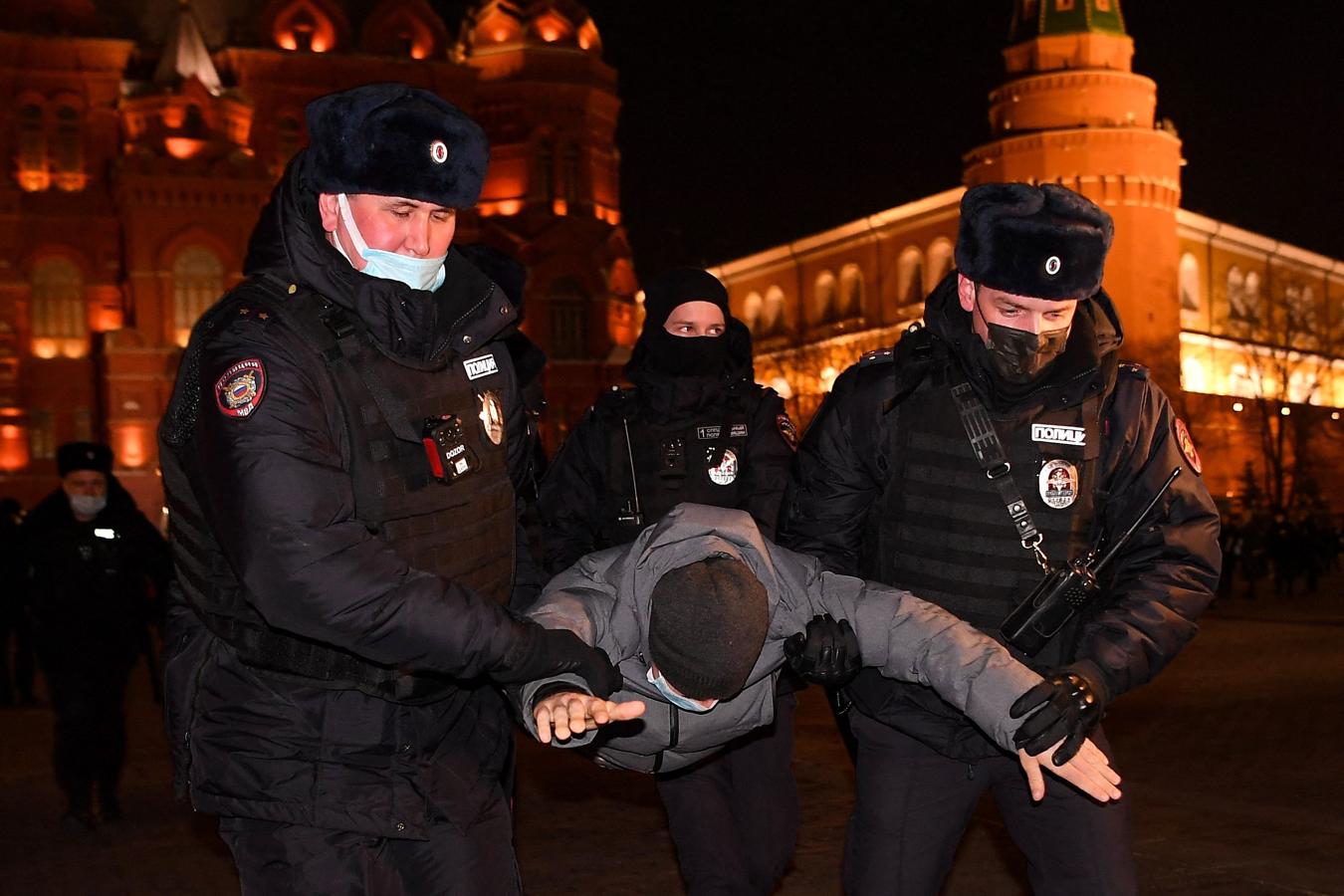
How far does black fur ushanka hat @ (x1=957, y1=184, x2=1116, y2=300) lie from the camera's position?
13.2ft

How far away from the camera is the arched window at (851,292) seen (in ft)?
268

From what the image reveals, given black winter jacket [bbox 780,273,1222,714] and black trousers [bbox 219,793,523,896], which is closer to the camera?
black trousers [bbox 219,793,523,896]

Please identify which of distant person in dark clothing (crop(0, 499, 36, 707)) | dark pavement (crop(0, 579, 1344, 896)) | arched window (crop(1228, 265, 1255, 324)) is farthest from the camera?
Answer: arched window (crop(1228, 265, 1255, 324))

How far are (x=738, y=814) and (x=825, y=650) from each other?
1.74 m

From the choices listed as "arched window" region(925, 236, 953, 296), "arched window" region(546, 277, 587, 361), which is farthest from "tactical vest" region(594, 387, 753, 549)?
"arched window" region(925, 236, 953, 296)

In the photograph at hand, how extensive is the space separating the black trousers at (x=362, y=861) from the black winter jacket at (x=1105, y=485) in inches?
53.0

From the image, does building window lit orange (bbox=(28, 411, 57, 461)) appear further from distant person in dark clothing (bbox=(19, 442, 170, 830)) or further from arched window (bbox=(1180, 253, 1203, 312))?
arched window (bbox=(1180, 253, 1203, 312))

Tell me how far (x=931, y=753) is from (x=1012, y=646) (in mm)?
355

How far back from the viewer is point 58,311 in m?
48.9

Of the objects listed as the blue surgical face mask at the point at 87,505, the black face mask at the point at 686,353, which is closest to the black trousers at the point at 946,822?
the black face mask at the point at 686,353

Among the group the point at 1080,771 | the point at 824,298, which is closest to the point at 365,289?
the point at 1080,771

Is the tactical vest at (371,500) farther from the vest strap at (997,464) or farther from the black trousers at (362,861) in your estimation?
the vest strap at (997,464)

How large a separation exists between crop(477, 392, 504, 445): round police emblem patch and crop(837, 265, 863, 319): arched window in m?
78.4

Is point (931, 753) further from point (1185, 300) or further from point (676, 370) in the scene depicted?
point (1185, 300)
